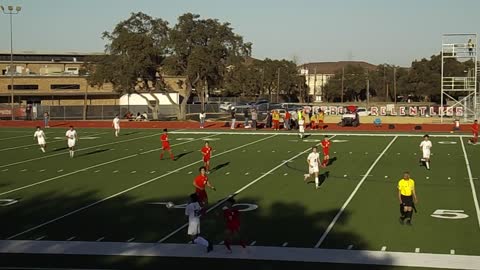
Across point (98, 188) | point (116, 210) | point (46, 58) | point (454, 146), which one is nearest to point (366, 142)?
point (454, 146)

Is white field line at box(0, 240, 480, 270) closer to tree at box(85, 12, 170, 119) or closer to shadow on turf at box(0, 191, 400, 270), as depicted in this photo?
shadow on turf at box(0, 191, 400, 270)

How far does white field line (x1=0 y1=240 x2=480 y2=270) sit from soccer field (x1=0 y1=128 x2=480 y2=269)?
20mm

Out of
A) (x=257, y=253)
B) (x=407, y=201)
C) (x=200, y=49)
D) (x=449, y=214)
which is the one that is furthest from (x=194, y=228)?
(x=200, y=49)

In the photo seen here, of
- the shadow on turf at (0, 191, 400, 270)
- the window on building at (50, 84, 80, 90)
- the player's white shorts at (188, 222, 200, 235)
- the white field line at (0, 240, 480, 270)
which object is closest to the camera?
the white field line at (0, 240, 480, 270)

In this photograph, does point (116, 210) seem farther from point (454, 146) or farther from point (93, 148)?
point (454, 146)

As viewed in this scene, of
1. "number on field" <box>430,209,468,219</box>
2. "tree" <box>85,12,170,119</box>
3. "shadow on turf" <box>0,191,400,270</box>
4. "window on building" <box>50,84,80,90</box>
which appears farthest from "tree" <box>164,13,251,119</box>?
"number on field" <box>430,209,468,219</box>

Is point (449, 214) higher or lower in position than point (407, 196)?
lower

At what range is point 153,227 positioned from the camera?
50.2ft

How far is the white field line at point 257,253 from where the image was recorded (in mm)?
12094

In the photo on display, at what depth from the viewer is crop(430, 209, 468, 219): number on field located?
15974 millimetres

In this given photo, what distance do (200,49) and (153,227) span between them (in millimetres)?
42728

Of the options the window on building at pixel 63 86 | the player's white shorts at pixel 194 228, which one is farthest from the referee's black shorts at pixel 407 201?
the window on building at pixel 63 86

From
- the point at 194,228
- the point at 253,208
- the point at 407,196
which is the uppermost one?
the point at 407,196

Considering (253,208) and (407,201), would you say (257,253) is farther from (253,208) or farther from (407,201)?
(253,208)
